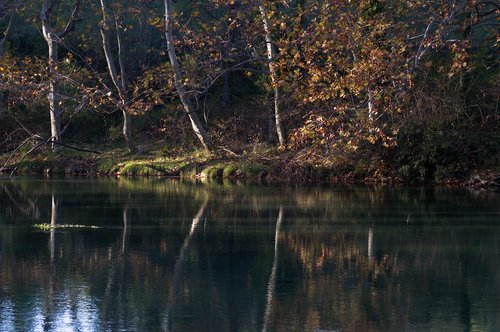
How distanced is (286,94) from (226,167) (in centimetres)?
367

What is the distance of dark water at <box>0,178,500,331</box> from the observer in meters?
10.8

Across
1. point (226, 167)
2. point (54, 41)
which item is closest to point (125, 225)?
point (226, 167)

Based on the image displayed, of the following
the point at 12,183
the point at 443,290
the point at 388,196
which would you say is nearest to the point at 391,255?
the point at 443,290

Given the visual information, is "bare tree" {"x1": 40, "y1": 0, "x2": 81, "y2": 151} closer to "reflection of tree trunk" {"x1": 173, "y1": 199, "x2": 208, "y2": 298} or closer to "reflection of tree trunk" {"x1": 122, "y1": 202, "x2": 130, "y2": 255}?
"reflection of tree trunk" {"x1": 122, "y1": 202, "x2": 130, "y2": 255}

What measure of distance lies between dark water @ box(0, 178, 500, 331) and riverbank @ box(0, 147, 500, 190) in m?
8.47

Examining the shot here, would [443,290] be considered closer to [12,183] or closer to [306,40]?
[306,40]

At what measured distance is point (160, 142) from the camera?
144ft

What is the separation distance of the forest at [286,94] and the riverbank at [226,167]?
7cm

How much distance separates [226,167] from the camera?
127 ft

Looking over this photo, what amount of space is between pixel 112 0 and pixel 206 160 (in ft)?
52.1

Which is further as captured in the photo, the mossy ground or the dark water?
the mossy ground

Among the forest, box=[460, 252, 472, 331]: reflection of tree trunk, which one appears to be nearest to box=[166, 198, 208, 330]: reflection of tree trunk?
box=[460, 252, 472, 331]: reflection of tree trunk

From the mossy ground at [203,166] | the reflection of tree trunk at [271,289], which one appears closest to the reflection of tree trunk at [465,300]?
the reflection of tree trunk at [271,289]

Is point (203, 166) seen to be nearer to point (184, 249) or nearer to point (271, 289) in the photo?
point (184, 249)
